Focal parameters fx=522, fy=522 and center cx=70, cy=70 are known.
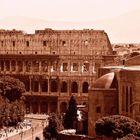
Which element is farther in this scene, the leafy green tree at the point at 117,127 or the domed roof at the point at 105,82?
the domed roof at the point at 105,82

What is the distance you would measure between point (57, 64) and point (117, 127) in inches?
1249

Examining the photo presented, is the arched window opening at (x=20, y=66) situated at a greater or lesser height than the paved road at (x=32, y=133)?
greater

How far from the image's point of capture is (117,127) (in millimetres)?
43344

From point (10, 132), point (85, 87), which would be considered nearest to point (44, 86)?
point (85, 87)

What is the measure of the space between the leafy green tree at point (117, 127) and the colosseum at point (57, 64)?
27.8 meters

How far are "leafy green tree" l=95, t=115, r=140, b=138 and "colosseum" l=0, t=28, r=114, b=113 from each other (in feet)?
91.1

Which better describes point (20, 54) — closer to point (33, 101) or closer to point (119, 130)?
point (33, 101)

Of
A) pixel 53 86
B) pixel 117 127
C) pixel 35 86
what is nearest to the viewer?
pixel 117 127

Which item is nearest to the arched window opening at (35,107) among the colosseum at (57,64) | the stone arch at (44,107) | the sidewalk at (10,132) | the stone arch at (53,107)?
the colosseum at (57,64)

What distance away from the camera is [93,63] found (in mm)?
73125

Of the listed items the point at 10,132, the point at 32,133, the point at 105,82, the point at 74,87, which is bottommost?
the point at 32,133

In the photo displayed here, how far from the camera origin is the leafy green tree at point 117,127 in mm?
42812

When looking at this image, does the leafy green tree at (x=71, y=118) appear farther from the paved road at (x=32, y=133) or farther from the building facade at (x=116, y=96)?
the building facade at (x=116, y=96)

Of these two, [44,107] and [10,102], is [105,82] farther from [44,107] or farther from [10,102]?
[44,107]
